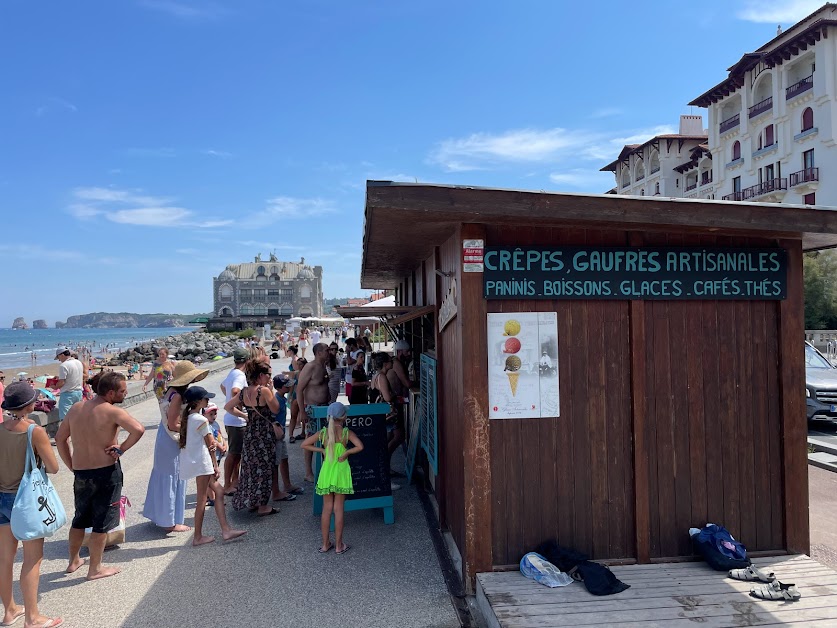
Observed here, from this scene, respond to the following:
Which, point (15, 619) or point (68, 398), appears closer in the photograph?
point (15, 619)

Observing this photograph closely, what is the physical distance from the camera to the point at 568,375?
14.2 ft

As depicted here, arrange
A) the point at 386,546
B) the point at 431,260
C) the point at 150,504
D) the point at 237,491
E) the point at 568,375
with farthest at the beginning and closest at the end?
the point at 431,260, the point at 237,491, the point at 150,504, the point at 386,546, the point at 568,375

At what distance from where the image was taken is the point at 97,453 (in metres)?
4.44

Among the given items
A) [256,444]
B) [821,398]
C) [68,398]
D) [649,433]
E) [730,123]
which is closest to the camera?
[649,433]

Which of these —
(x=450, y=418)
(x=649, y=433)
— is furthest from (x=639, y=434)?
(x=450, y=418)

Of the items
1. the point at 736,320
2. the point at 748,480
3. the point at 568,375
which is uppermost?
the point at 736,320

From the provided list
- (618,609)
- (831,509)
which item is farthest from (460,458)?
(831,509)

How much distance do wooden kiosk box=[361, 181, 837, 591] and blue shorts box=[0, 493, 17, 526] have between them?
3081 millimetres

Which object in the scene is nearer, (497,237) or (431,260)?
(497,237)

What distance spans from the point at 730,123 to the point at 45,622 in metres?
48.0

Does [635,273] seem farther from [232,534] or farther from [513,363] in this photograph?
[232,534]

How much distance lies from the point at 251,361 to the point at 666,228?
4065mm

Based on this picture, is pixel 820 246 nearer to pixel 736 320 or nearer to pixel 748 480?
pixel 736 320

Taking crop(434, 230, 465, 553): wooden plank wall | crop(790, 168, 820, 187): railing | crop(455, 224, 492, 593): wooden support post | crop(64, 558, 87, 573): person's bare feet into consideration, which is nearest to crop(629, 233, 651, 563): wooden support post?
crop(455, 224, 492, 593): wooden support post
